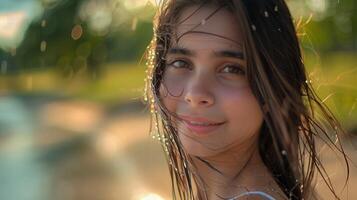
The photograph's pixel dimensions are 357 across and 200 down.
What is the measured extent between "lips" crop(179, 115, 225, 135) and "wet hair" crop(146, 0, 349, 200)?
69 mm

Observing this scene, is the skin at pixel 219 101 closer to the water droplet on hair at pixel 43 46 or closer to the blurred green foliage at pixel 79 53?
the blurred green foliage at pixel 79 53

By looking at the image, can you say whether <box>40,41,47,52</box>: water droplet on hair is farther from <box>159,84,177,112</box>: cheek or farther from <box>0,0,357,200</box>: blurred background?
<box>159,84,177,112</box>: cheek

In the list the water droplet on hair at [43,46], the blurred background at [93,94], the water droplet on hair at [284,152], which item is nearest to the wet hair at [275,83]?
the water droplet on hair at [284,152]

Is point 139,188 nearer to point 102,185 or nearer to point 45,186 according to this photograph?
point 102,185

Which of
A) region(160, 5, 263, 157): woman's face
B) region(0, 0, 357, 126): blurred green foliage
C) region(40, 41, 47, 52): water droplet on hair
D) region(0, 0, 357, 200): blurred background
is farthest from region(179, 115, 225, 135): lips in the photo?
region(40, 41, 47, 52): water droplet on hair

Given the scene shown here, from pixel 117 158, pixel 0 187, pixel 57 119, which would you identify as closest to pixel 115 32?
pixel 57 119

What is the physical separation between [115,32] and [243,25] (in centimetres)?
1419

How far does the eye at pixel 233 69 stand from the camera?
1288 mm

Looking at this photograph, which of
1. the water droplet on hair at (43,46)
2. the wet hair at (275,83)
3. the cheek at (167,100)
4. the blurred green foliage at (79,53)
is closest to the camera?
the wet hair at (275,83)

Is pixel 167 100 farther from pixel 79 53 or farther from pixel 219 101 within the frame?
pixel 79 53

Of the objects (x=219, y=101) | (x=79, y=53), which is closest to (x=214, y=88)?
(x=219, y=101)

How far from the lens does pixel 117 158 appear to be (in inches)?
300

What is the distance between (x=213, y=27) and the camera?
129 centimetres

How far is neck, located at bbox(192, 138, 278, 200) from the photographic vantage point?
1309mm
